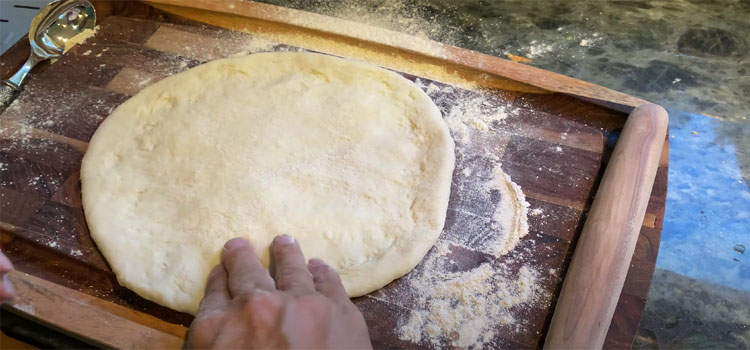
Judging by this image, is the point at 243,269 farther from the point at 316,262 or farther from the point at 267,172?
the point at 267,172

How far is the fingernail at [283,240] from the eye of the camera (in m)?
1.31

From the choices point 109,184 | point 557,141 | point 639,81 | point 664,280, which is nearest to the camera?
point 109,184

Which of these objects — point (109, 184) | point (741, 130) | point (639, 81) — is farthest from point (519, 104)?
point (109, 184)

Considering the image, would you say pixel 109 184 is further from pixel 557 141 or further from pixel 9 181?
pixel 557 141

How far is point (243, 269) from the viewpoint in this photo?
1.24 metres

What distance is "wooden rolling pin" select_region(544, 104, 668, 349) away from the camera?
121cm

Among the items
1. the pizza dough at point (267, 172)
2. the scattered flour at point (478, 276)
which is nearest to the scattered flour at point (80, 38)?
the pizza dough at point (267, 172)

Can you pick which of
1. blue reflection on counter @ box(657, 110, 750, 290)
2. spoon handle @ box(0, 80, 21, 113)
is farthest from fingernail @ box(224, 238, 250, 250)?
blue reflection on counter @ box(657, 110, 750, 290)

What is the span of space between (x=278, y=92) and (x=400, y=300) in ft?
2.40

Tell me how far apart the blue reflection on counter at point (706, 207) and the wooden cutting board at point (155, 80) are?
1.51 feet

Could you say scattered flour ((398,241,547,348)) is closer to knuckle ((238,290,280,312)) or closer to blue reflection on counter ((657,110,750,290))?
knuckle ((238,290,280,312))

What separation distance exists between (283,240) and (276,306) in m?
0.22

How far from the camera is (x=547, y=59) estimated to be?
7.91ft

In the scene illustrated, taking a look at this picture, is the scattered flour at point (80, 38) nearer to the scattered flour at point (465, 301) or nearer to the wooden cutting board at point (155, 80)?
the wooden cutting board at point (155, 80)
